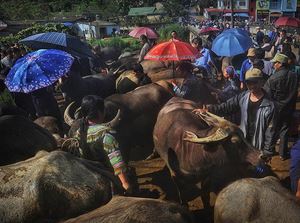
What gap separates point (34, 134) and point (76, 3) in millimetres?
84517

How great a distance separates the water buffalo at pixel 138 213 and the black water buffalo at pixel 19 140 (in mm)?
1823

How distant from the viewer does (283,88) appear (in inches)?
264

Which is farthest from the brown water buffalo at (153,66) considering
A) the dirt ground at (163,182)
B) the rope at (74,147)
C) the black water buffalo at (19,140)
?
the rope at (74,147)

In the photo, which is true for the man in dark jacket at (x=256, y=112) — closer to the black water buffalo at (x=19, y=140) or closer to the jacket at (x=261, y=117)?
the jacket at (x=261, y=117)

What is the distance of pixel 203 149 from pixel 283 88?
2.44m

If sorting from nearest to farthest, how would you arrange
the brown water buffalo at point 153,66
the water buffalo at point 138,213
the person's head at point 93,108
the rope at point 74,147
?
the water buffalo at point 138,213, the person's head at point 93,108, the rope at point 74,147, the brown water buffalo at point 153,66

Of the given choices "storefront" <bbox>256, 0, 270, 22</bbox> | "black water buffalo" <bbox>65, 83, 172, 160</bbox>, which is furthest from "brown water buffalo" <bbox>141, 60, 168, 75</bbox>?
"storefront" <bbox>256, 0, 270, 22</bbox>

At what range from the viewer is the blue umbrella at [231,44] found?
32.4 ft

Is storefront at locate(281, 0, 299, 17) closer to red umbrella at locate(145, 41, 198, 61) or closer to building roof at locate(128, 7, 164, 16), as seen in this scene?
building roof at locate(128, 7, 164, 16)

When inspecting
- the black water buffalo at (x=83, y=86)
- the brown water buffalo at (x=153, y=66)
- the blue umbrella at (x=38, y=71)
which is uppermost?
the blue umbrella at (x=38, y=71)

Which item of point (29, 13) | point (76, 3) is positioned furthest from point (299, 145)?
point (76, 3)

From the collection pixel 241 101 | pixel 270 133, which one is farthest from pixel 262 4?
pixel 270 133

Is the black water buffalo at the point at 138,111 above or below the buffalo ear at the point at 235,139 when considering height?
below

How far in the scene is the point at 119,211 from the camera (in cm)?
301
